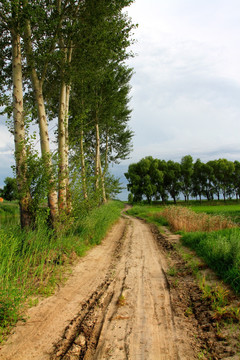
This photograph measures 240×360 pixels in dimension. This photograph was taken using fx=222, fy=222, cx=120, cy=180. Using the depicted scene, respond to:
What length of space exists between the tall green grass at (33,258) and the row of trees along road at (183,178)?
1747 inches

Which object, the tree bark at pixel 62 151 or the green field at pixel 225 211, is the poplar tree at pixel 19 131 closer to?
the tree bark at pixel 62 151

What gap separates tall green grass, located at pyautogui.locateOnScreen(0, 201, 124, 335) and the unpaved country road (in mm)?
297

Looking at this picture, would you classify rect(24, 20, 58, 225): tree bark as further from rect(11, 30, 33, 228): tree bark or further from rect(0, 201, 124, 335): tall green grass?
rect(0, 201, 124, 335): tall green grass

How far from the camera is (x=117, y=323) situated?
10.8 ft

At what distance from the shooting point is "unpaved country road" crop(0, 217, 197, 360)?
8.80ft

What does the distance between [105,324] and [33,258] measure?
2831 millimetres

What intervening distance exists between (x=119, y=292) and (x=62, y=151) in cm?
599

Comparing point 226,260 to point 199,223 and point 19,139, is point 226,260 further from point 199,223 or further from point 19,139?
point 199,223

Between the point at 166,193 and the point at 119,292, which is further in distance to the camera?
the point at 166,193

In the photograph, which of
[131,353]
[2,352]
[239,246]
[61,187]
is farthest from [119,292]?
[61,187]

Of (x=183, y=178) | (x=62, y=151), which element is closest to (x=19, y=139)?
(x=62, y=151)

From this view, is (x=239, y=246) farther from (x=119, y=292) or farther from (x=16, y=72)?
(x=16, y=72)

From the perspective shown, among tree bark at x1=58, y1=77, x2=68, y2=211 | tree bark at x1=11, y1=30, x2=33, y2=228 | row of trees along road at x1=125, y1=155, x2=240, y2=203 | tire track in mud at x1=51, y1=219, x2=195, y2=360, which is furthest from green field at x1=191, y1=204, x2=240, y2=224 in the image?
row of trees along road at x1=125, y1=155, x2=240, y2=203

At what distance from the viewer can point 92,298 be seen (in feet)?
13.7
